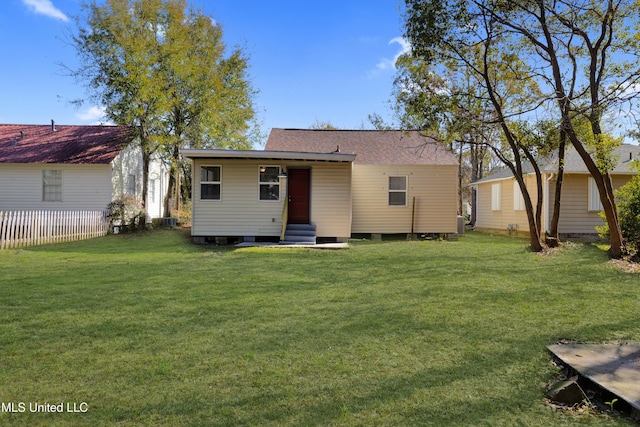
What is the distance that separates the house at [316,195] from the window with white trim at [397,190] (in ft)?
0.08

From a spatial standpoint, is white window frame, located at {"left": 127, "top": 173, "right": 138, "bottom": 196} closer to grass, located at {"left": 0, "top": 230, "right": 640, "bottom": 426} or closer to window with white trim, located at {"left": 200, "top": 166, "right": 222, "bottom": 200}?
window with white trim, located at {"left": 200, "top": 166, "right": 222, "bottom": 200}

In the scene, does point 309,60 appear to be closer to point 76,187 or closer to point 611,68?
point 76,187

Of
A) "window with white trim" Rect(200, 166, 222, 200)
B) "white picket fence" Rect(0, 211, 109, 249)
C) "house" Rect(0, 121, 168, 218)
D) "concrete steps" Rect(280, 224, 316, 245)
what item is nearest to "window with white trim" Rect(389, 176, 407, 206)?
"concrete steps" Rect(280, 224, 316, 245)

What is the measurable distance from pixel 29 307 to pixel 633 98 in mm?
11277

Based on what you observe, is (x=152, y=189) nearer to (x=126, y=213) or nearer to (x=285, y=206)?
(x=126, y=213)

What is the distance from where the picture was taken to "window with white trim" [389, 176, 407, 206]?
15.0 meters

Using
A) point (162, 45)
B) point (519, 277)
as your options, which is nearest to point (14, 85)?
point (162, 45)

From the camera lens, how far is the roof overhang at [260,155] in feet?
38.7

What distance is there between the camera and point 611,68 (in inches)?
391

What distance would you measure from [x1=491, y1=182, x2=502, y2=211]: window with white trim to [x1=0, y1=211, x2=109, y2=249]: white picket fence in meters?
16.3

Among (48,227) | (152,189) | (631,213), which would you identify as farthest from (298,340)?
(152,189)

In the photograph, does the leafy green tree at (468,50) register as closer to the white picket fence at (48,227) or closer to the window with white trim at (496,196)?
the window with white trim at (496,196)

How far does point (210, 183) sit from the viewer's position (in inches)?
498

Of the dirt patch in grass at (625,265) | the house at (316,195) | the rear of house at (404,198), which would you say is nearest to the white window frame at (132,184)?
the house at (316,195)
